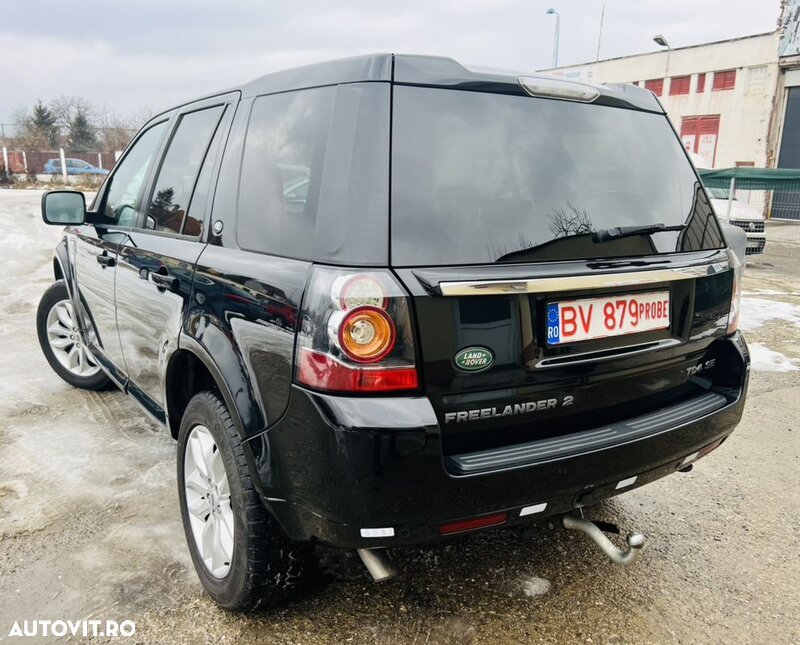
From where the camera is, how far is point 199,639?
207 cm

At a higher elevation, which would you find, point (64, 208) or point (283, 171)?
point (283, 171)

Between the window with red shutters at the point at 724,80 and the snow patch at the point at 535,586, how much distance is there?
30995 mm

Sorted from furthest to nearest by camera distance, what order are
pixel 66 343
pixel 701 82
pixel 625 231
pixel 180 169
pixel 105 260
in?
pixel 701 82, pixel 66 343, pixel 105 260, pixel 180 169, pixel 625 231

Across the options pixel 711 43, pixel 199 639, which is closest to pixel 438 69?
pixel 199 639

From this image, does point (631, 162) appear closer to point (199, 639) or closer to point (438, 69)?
point (438, 69)

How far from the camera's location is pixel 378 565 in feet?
5.94

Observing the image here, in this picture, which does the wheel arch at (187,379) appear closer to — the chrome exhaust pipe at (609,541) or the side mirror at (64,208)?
the chrome exhaust pipe at (609,541)

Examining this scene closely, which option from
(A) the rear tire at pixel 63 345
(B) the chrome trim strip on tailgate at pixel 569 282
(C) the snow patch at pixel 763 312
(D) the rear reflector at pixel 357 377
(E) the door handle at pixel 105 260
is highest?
(B) the chrome trim strip on tailgate at pixel 569 282

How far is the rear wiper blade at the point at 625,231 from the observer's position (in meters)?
1.94

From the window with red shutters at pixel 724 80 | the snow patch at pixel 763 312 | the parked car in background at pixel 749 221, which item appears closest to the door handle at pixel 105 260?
the snow patch at pixel 763 312

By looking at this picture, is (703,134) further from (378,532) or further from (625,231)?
(378,532)

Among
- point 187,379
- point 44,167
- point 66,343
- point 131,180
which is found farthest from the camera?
point 44,167

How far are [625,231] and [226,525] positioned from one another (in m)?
1.65

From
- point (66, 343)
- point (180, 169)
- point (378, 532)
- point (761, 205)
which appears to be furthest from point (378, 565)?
point (761, 205)
